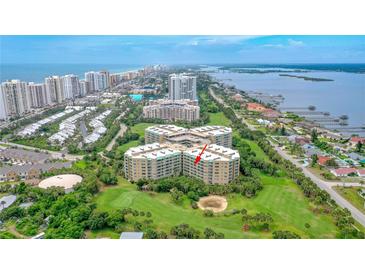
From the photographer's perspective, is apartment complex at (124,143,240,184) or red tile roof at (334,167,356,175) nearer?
apartment complex at (124,143,240,184)

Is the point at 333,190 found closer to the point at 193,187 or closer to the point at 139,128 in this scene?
the point at 193,187

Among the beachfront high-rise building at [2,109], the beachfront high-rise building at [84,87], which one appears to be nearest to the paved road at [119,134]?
the beachfront high-rise building at [2,109]

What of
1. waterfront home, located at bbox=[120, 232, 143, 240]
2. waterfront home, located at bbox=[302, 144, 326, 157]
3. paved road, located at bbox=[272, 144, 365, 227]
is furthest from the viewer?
waterfront home, located at bbox=[302, 144, 326, 157]

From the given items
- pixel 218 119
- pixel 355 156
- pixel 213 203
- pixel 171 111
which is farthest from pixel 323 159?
pixel 171 111

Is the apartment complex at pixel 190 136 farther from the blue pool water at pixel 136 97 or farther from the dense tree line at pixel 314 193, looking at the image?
the blue pool water at pixel 136 97

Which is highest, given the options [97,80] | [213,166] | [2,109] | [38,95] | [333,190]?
[97,80]

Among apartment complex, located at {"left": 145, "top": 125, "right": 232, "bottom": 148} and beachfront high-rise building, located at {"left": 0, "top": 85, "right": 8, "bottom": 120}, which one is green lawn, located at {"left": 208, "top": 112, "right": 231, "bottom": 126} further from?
beachfront high-rise building, located at {"left": 0, "top": 85, "right": 8, "bottom": 120}

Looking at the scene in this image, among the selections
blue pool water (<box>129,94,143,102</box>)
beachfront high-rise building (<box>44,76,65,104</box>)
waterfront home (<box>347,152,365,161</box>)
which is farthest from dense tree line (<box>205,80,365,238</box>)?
beachfront high-rise building (<box>44,76,65,104</box>)
